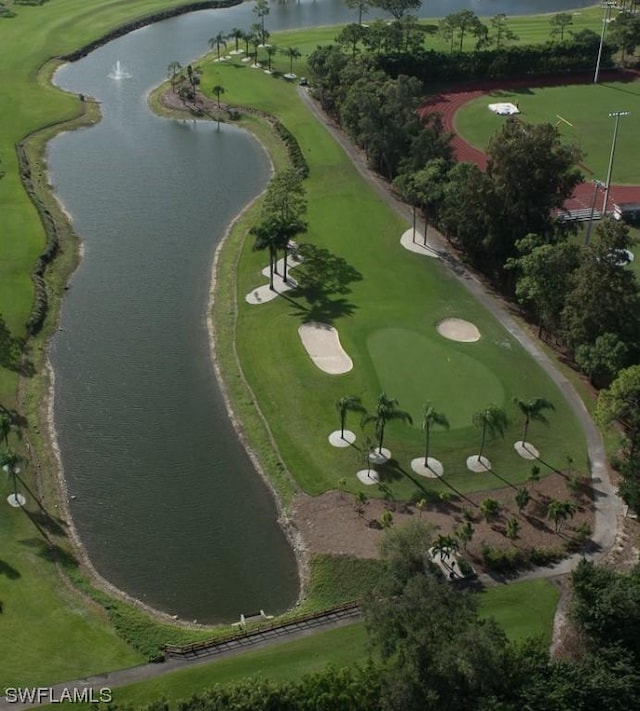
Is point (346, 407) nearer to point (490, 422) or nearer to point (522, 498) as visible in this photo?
point (490, 422)

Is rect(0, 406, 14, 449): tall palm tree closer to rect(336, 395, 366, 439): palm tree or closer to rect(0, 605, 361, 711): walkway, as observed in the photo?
rect(0, 605, 361, 711): walkway

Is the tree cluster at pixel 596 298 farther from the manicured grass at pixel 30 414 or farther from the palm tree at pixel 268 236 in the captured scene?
the manicured grass at pixel 30 414

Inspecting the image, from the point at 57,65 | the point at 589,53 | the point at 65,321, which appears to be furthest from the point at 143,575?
the point at 589,53

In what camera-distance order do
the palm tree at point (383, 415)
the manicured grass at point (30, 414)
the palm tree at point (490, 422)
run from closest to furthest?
the manicured grass at point (30, 414) < the palm tree at point (383, 415) < the palm tree at point (490, 422)

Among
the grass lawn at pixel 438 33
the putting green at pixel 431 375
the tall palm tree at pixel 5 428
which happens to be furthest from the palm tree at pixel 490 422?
the grass lawn at pixel 438 33

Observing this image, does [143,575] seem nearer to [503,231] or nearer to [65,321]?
[65,321]
